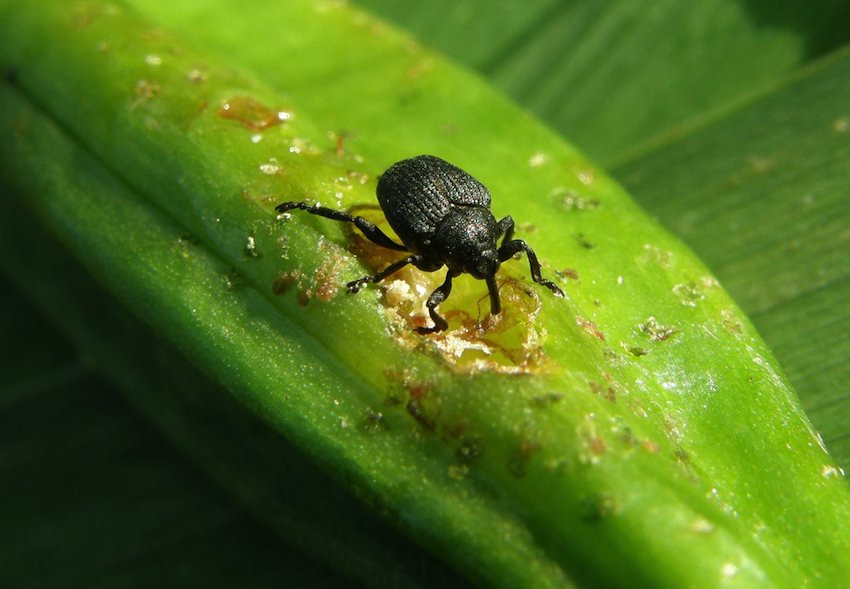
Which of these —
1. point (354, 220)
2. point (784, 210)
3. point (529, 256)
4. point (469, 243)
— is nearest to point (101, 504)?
point (354, 220)

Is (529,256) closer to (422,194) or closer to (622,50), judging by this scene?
(422,194)

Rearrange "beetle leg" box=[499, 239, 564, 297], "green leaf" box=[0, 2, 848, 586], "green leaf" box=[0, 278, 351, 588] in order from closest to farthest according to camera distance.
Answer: "green leaf" box=[0, 2, 848, 586], "beetle leg" box=[499, 239, 564, 297], "green leaf" box=[0, 278, 351, 588]

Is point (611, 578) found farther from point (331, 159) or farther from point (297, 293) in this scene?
point (331, 159)

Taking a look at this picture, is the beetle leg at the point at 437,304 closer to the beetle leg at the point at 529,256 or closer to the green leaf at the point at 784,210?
the beetle leg at the point at 529,256

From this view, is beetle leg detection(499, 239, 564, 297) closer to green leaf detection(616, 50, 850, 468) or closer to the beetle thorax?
the beetle thorax

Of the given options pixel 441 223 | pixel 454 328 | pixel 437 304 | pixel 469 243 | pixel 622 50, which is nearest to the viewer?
pixel 454 328

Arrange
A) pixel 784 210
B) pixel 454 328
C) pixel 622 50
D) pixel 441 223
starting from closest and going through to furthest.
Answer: pixel 454 328 < pixel 441 223 < pixel 784 210 < pixel 622 50

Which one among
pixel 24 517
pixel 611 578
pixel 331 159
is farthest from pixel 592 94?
pixel 24 517

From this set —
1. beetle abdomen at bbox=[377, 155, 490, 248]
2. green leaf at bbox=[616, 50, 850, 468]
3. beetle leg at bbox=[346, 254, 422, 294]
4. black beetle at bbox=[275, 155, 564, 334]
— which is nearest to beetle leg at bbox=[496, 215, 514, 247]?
black beetle at bbox=[275, 155, 564, 334]
